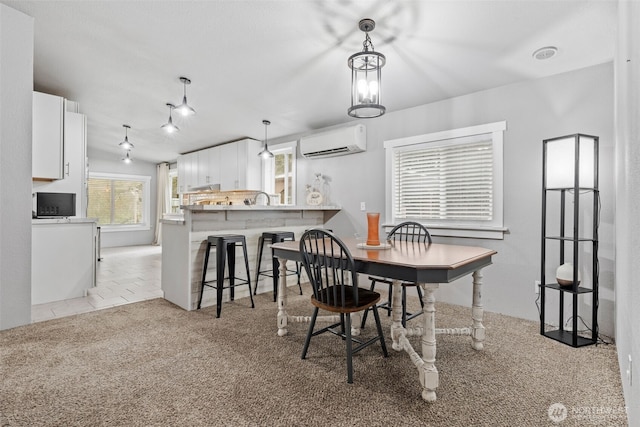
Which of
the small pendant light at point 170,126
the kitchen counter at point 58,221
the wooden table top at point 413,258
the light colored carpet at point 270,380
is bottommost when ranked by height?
the light colored carpet at point 270,380

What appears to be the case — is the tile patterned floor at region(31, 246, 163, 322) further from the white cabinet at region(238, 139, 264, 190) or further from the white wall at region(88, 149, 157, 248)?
the white cabinet at region(238, 139, 264, 190)

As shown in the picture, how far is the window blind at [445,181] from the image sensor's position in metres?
3.34

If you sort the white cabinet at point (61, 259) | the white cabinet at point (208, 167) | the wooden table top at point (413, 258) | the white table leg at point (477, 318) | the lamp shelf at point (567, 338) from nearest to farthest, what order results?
the wooden table top at point (413, 258) → the white table leg at point (477, 318) → the lamp shelf at point (567, 338) → the white cabinet at point (61, 259) → the white cabinet at point (208, 167)

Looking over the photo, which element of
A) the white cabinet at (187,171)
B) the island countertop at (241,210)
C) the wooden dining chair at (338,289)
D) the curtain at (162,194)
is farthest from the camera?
the curtain at (162,194)

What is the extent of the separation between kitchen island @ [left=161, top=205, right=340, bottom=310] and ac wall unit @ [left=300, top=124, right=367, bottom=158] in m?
0.96

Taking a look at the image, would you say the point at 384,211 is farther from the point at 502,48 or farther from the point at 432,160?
the point at 502,48

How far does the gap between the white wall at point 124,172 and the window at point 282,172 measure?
436 centimetres

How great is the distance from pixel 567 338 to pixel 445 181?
1.85 m

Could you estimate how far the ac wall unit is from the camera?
4.18 metres

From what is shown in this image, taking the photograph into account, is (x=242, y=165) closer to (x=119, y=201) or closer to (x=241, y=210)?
(x=241, y=210)

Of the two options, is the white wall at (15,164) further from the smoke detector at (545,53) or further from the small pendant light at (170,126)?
the smoke detector at (545,53)

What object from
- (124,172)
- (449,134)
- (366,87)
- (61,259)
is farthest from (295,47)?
(124,172)

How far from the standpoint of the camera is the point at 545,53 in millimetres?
2529

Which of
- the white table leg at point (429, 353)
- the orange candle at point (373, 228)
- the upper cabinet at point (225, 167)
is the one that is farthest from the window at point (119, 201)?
the white table leg at point (429, 353)
